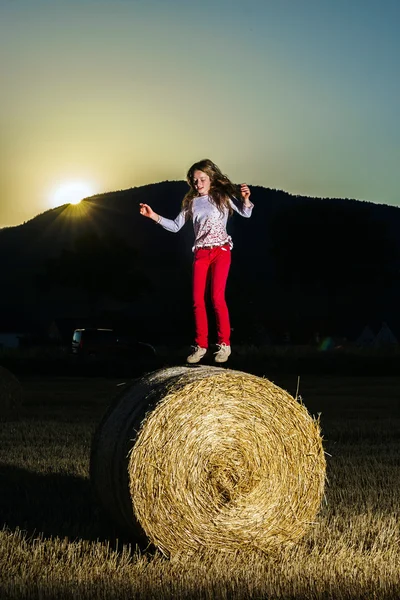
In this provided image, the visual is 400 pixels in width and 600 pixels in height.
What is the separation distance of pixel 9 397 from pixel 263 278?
12330 centimetres

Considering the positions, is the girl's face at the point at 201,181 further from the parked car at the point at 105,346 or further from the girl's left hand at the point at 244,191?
the parked car at the point at 105,346

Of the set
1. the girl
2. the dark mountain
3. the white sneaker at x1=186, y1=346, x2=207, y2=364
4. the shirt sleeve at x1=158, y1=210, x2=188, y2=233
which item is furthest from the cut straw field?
the dark mountain

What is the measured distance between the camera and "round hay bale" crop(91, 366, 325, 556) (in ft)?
28.6

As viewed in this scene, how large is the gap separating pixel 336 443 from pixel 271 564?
932 cm

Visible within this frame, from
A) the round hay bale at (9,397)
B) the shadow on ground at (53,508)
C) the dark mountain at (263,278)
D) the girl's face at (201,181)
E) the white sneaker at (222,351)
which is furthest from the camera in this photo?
the dark mountain at (263,278)

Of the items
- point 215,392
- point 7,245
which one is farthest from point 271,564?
point 7,245

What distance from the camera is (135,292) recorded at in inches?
4306

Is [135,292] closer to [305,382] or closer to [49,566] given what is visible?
[305,382]

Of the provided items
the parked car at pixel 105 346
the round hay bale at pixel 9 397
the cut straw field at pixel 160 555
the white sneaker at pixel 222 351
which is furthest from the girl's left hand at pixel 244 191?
the parked car at pixel 105 346

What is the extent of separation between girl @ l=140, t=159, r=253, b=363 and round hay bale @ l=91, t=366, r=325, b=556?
0.46m

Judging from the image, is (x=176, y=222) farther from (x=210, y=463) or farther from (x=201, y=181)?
(x=210, y=463)

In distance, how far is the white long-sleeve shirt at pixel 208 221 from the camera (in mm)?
9312

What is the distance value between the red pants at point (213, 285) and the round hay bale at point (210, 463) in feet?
1.23

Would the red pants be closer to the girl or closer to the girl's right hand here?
the girl
